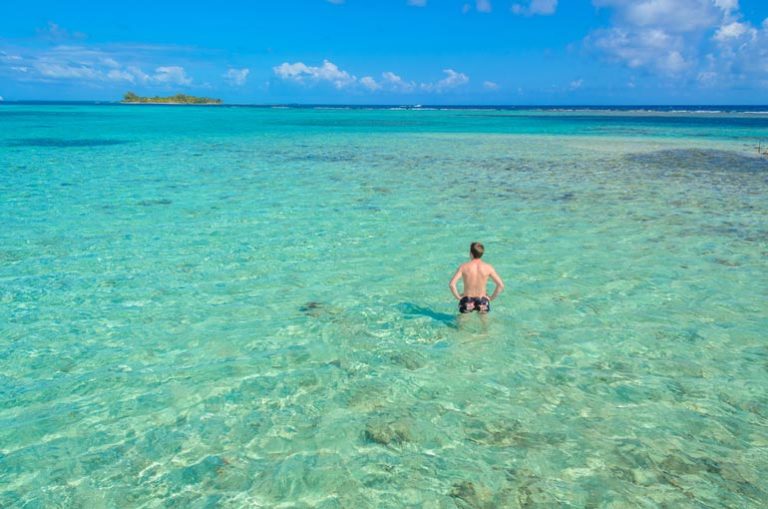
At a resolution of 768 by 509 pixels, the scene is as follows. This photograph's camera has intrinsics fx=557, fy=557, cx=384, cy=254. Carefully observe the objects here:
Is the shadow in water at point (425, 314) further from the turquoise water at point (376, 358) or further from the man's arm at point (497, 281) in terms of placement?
the man's arm at point (497, 281)

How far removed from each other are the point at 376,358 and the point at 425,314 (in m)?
2.06

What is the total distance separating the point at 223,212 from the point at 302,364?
11.5 m

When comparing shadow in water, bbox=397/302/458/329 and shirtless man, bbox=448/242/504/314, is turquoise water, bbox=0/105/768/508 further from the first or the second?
shirtless man, bbox=448/242/504/314

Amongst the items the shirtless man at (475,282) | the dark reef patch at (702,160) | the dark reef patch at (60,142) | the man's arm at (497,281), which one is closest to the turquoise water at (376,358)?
the shirtless man at (475,282)

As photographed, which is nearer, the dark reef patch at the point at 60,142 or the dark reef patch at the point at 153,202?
the dark reef patch at the point at 153,202

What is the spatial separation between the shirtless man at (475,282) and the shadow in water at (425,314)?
370 millimetres

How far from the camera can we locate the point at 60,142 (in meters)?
44.7

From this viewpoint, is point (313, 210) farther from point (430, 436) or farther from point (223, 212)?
point (430, 436)

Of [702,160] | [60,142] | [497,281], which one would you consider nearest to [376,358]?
[497,281]

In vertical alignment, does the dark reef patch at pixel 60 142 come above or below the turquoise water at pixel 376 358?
below

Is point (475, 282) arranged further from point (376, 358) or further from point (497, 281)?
point (376, 358)

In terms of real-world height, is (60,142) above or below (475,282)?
below

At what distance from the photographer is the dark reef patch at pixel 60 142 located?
4194cm

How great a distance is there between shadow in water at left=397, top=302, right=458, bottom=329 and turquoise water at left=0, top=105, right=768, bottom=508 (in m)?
0.05
